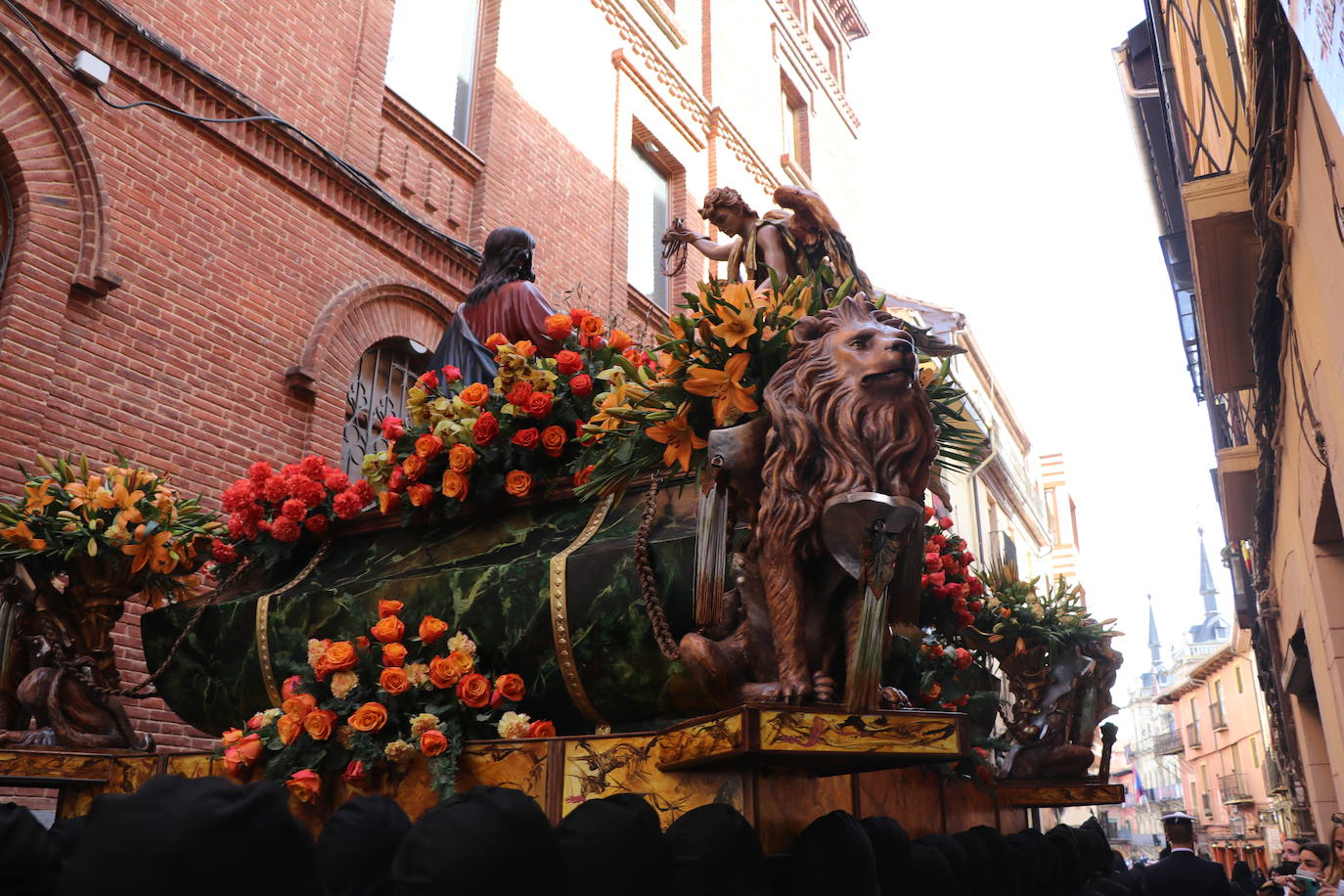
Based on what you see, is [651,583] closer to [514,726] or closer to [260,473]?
[514,726]

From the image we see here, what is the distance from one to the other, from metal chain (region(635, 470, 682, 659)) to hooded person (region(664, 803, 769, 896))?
674mm

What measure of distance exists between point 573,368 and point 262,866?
2.59m

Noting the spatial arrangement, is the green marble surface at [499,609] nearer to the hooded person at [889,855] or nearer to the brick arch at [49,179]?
the hooded person at [889,855]

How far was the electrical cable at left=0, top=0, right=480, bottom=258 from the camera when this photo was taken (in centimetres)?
688

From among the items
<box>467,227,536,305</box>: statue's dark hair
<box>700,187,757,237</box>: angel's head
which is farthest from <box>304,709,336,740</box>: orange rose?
<box>467,227,536,305</box>: statue's dark hair

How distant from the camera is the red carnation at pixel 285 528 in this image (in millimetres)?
3820

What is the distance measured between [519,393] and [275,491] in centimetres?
100

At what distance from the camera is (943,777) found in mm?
3398

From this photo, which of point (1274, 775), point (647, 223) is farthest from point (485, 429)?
point (1274, 775)

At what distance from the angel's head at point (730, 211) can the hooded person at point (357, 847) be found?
8.76 feet

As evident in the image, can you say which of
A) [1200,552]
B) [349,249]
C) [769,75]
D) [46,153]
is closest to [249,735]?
[46,153]

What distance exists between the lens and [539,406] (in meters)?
3.61

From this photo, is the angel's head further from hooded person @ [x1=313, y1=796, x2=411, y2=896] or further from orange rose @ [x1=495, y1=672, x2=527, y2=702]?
hooded person @ [x1=313, y1=796, x2=411, y2=896]

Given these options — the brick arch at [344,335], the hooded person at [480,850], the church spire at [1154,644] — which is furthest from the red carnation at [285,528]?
the church spire at [1154,644]
